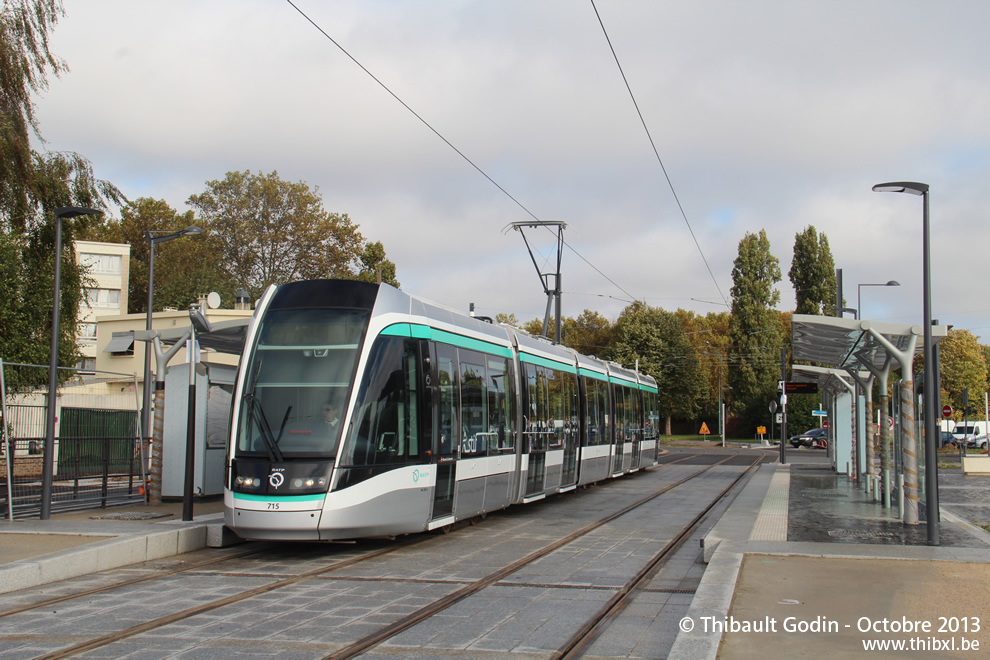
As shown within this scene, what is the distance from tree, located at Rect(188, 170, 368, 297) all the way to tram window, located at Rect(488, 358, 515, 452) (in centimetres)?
3781

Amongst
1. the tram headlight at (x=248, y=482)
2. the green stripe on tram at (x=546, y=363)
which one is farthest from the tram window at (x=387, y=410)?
the green stripe on tram at (x=546, y=363)

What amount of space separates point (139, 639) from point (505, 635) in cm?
265

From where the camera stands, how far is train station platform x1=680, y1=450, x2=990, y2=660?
6.41 m

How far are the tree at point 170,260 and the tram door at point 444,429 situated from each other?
41.9 m

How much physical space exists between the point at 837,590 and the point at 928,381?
4801 mm

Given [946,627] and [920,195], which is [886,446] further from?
[946,627]

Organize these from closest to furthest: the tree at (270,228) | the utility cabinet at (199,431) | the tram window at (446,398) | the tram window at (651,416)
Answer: the tram window at (446,398), the utility cabinet at (199,431), the tram window at (651,416), the tree at (270,228)

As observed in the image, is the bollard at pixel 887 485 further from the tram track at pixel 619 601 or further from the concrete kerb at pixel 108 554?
the concrete kerb at pixel 108 554

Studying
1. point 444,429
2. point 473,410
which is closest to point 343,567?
point 444,429

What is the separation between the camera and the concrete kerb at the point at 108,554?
905 centimetres

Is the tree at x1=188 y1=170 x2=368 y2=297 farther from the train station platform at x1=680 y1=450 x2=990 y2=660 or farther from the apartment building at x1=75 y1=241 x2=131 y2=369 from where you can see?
the train station platform at x1=680 y1=450 x2=990 y2=660

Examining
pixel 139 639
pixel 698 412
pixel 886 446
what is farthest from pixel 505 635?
pixel 698 412

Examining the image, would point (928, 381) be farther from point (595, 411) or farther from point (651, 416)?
point (651, 416)

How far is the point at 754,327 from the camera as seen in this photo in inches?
2682
